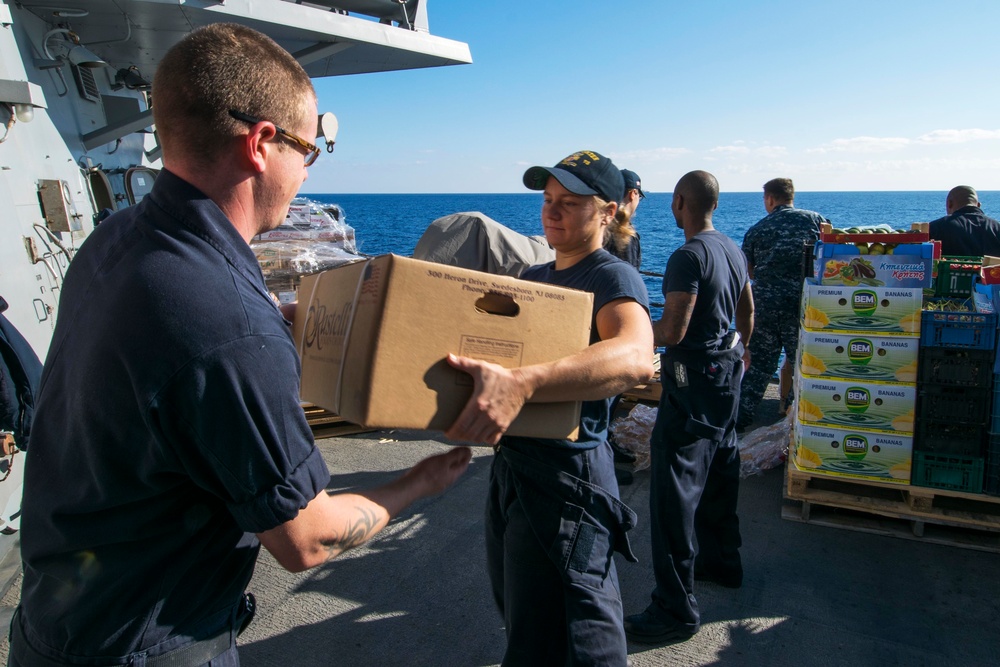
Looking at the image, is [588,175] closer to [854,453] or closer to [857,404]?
[857,404]

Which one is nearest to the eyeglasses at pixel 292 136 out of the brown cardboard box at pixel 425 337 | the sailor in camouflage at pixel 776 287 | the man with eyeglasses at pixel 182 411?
the man with eyeglasses at pixel 182 411

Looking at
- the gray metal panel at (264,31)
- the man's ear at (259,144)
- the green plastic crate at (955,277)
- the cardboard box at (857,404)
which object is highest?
the gray metal panel at (264,31)

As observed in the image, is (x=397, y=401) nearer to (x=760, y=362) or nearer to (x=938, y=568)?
(x=938, y=568)

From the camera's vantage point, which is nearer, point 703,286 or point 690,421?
point 690,421

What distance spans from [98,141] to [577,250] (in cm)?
658

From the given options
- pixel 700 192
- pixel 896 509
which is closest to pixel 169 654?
pixel 700 192

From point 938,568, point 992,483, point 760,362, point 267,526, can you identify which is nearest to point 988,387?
point 992,483

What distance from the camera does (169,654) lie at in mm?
1340

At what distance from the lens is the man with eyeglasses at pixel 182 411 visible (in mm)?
1145

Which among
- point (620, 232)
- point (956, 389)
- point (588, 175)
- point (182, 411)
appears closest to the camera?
point (182, 411)

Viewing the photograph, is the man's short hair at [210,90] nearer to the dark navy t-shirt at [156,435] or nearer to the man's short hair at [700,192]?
the dark navy t-shirt at [156,435]

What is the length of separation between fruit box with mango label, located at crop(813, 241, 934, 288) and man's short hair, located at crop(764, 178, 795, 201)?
283 cm

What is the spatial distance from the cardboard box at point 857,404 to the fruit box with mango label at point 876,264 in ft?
2.16

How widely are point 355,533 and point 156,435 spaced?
19.6 inches
